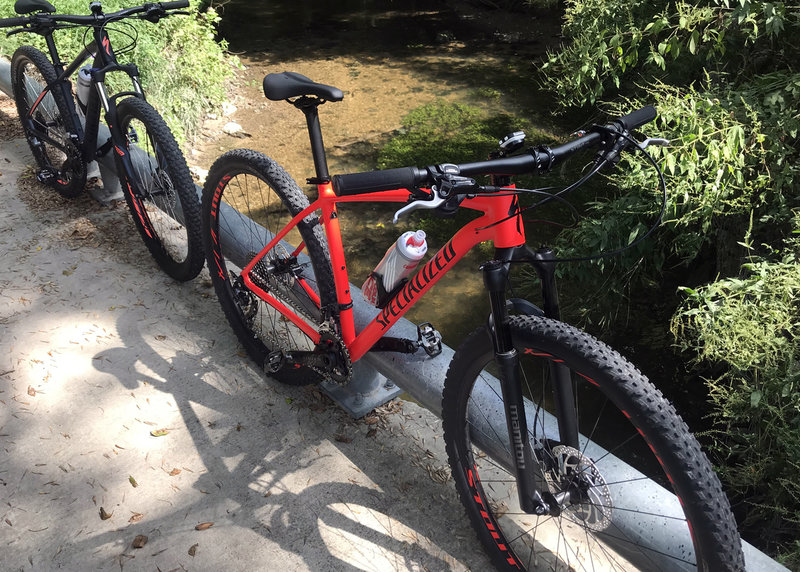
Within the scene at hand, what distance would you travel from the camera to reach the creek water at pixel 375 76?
6.05m

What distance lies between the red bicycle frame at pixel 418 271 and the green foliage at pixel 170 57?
4685mm

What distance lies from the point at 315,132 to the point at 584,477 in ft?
5.17

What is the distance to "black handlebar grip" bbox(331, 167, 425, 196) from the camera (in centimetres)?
154

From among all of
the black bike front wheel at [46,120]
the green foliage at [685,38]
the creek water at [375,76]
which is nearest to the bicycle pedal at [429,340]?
the creek water at [375,76]

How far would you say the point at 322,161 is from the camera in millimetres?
2439

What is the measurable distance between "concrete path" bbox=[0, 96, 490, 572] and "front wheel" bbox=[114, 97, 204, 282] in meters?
0.27

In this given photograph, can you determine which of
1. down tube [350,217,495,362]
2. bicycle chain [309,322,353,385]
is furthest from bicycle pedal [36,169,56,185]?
down tube [350,217,495,362]

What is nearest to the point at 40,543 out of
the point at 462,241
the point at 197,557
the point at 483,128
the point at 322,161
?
the point at 197,557

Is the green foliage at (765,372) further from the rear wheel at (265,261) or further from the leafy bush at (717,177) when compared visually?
the rear wheel at (265,261)

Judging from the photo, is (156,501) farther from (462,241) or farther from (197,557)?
(462,241)

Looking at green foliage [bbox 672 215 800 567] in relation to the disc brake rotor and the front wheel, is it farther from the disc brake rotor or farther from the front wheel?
the front wheel

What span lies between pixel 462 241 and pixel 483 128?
617cm

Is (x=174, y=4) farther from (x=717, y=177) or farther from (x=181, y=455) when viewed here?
(x=717, y=177)

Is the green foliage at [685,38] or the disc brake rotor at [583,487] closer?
the disc brake rotor at [583,487]
